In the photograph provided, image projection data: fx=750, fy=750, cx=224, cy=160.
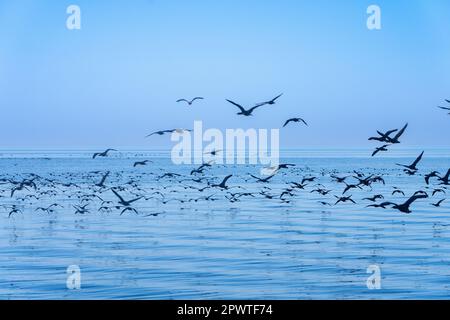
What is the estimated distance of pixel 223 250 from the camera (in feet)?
40.3

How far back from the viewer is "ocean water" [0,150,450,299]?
32.2ft

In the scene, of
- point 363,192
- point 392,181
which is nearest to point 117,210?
point 363,192

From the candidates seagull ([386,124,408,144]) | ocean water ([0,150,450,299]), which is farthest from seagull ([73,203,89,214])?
seagull ([386,124,408,144])

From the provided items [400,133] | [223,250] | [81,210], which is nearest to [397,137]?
[400,133]

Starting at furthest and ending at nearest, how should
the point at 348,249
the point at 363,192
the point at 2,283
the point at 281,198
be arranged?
the point at 363,192 → the point at 281,198 → the point at 348,249 → the point at 2,283

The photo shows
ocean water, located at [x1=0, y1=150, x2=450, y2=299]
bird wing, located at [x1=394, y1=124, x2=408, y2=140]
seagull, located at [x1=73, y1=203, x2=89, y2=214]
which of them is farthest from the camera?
seagull, located at [x1=73, y1=203, x2=89, y2=214]

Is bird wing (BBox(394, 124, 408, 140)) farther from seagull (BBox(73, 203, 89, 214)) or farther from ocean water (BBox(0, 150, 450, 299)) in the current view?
seagull (BBox(73, 203, 89, 214))

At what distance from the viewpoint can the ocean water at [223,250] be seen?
9828 millimetres

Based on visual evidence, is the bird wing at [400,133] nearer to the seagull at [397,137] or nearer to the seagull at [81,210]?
the seagull at [397,137]

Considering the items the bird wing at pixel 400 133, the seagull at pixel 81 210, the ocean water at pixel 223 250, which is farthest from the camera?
the seagull at pixel 81 210

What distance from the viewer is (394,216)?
54.3 feet

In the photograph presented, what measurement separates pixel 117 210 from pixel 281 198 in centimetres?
510

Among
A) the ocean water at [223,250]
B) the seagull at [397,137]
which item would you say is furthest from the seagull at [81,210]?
the seagull at [397,137]
